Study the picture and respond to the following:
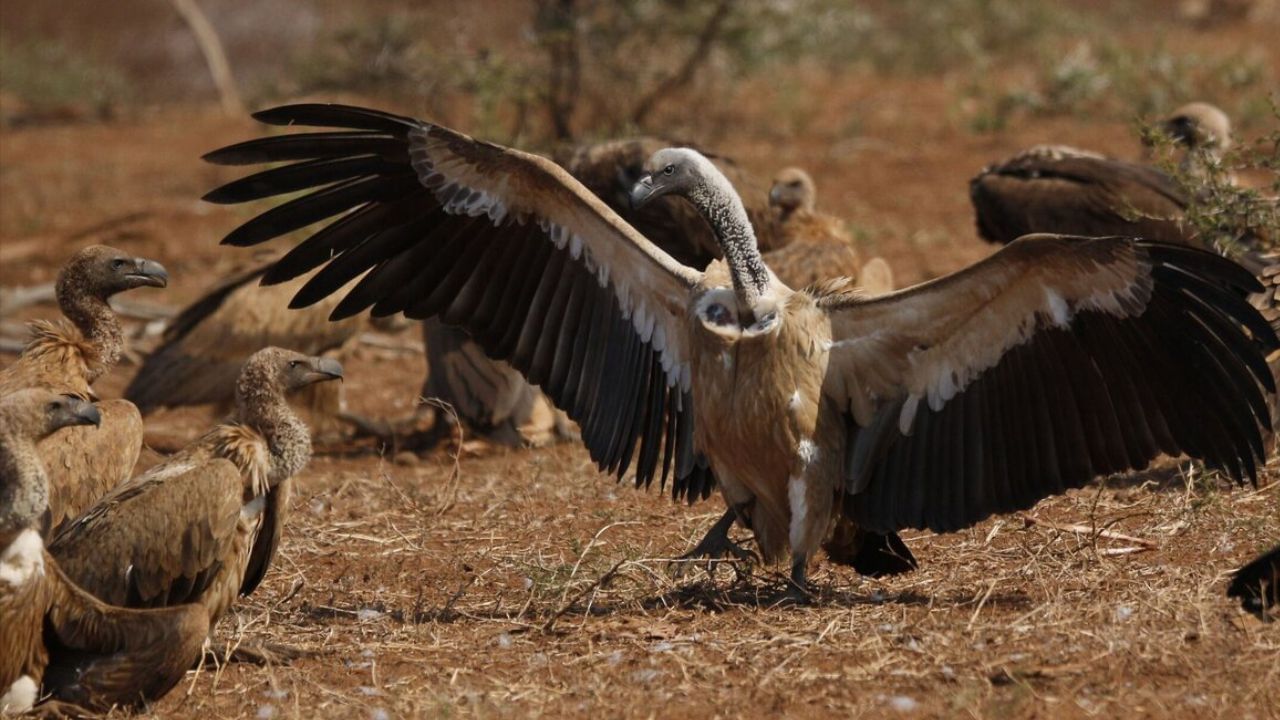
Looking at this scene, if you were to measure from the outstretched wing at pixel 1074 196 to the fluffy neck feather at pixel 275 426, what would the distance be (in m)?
4.61

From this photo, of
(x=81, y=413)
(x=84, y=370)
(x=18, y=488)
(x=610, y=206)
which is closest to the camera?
(x=18, y=488)

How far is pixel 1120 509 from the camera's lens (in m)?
6.40

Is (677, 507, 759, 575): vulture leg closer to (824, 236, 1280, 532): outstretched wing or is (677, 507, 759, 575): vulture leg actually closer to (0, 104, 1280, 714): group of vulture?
(0, 104, 1280, 714): group of vulture

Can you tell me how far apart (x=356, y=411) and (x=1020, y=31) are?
10.8 meters

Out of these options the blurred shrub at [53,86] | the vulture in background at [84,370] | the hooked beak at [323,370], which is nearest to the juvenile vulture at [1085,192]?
the hooked beak at [323,370]

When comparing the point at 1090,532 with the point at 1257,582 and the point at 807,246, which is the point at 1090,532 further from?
the point at 807,246

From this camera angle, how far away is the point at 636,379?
19.8 ft

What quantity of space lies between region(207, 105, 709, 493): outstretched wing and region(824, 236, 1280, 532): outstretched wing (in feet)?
2.33

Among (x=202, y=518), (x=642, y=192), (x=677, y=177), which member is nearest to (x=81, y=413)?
(x=202, y=518)

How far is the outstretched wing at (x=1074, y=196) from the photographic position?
8422 millimetres

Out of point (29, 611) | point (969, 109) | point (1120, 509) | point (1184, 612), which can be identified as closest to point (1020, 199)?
point (1120, 509)

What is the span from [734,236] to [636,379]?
30.5 inches

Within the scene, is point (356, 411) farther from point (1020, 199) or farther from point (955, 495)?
point (955, 495)

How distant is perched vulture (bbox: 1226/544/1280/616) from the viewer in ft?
14.9
